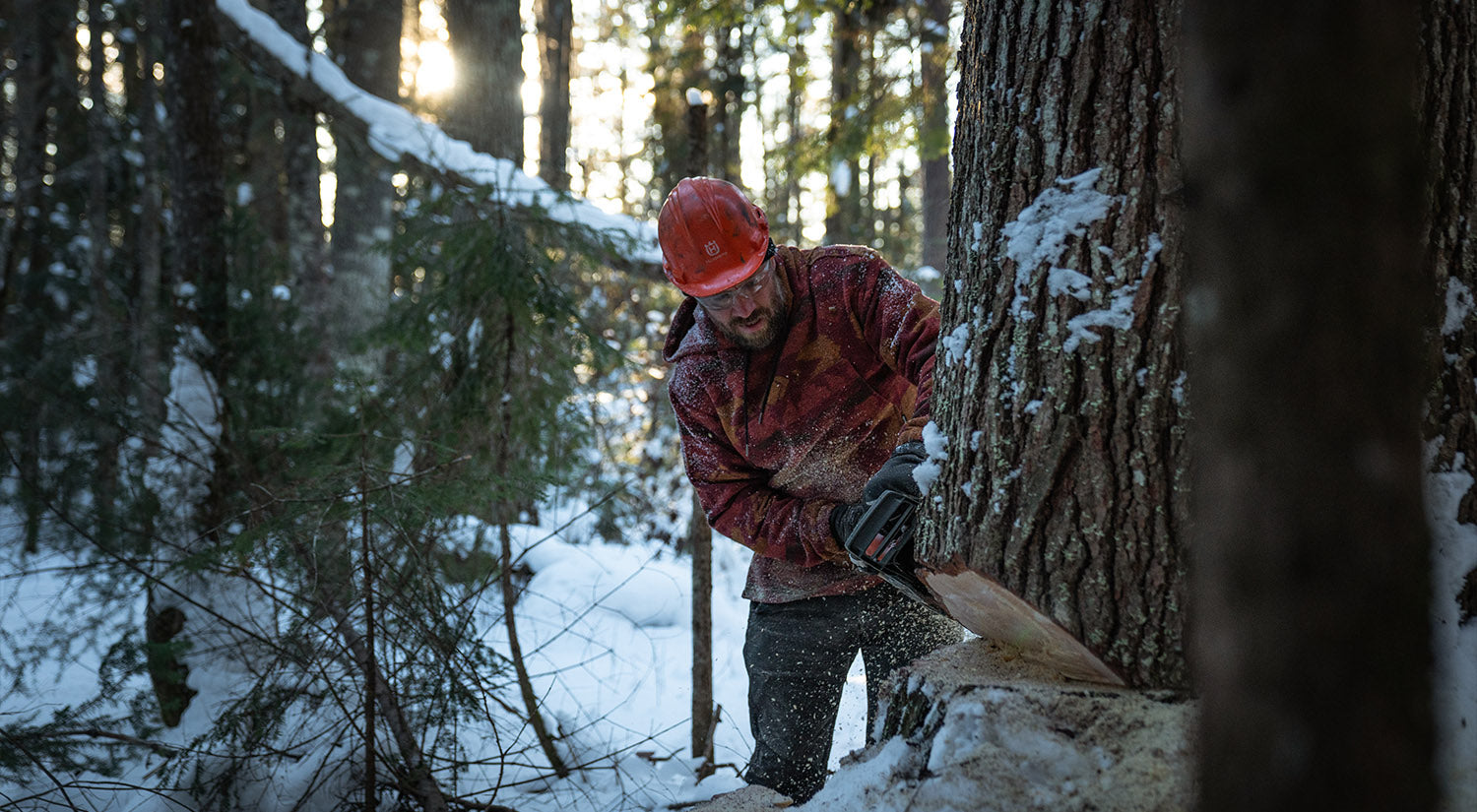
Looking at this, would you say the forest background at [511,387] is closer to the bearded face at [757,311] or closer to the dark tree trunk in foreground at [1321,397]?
the dark tree trunk in foreground at [1321,397]

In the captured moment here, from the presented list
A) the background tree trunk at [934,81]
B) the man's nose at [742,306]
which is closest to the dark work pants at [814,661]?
the man's nose at [742,306]

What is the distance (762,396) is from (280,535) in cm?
169

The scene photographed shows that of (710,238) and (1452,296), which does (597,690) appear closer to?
(710,238)

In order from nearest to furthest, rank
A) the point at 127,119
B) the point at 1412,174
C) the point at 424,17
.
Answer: the point at 1412,174 → the point at 127,119 → the point at 424,17

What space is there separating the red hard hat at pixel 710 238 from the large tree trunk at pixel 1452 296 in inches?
67.9

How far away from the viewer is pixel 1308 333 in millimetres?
Answer: 813

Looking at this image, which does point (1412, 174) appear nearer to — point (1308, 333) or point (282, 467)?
point (1308, 333)

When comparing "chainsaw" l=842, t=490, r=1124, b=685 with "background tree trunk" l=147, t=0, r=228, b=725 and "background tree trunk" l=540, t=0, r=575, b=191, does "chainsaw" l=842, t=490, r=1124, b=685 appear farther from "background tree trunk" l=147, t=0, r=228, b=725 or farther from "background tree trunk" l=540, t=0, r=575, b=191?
"background tree trunk" l=540, t=0, r=575, b=191

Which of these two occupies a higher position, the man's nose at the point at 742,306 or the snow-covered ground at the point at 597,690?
the man's nose at the point at 742,306

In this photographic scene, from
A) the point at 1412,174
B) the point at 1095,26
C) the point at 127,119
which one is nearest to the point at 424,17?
the point at 127,119

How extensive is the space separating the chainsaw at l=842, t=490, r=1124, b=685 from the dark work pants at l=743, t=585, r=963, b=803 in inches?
26.8

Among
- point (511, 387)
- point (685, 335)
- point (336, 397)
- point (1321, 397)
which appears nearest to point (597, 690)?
point (511, 387)

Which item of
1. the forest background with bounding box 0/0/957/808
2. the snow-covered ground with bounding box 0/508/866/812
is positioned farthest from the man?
the forest background with bounding box 0/0/957/808

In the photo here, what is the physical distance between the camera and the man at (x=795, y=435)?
9.18 feet
